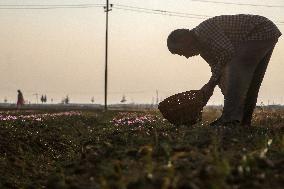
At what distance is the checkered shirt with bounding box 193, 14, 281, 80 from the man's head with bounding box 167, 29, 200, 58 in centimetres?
13

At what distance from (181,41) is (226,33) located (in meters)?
0.75

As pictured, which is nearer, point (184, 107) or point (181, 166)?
point (181, 166)

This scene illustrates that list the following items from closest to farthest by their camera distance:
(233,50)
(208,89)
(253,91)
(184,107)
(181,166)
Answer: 1. (181,166)
2. (233,50)
3. (208,89)
4. (253,91)
5. (184,107)

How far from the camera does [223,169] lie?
13.0ft

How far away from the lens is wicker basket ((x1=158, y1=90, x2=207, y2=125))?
8.83 metres

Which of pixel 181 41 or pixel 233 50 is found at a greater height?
pixel 181 41

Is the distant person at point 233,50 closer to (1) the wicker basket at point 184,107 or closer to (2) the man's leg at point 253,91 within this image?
(2) the man's leg at point 253,91

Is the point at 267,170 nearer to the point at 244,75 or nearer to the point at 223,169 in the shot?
the point at 223,169

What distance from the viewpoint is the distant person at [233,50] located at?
819 centimetres

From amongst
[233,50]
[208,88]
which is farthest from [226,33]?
[208,88]

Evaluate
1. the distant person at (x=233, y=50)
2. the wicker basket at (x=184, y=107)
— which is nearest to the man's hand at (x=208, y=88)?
the distant person at (x=233, y=50)

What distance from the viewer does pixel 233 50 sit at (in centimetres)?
810

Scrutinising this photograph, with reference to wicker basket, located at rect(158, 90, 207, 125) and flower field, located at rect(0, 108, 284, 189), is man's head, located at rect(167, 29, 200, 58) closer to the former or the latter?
wicker basket, located at rect(158, 90, 207, 125)

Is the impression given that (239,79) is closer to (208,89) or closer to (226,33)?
(208,89)
